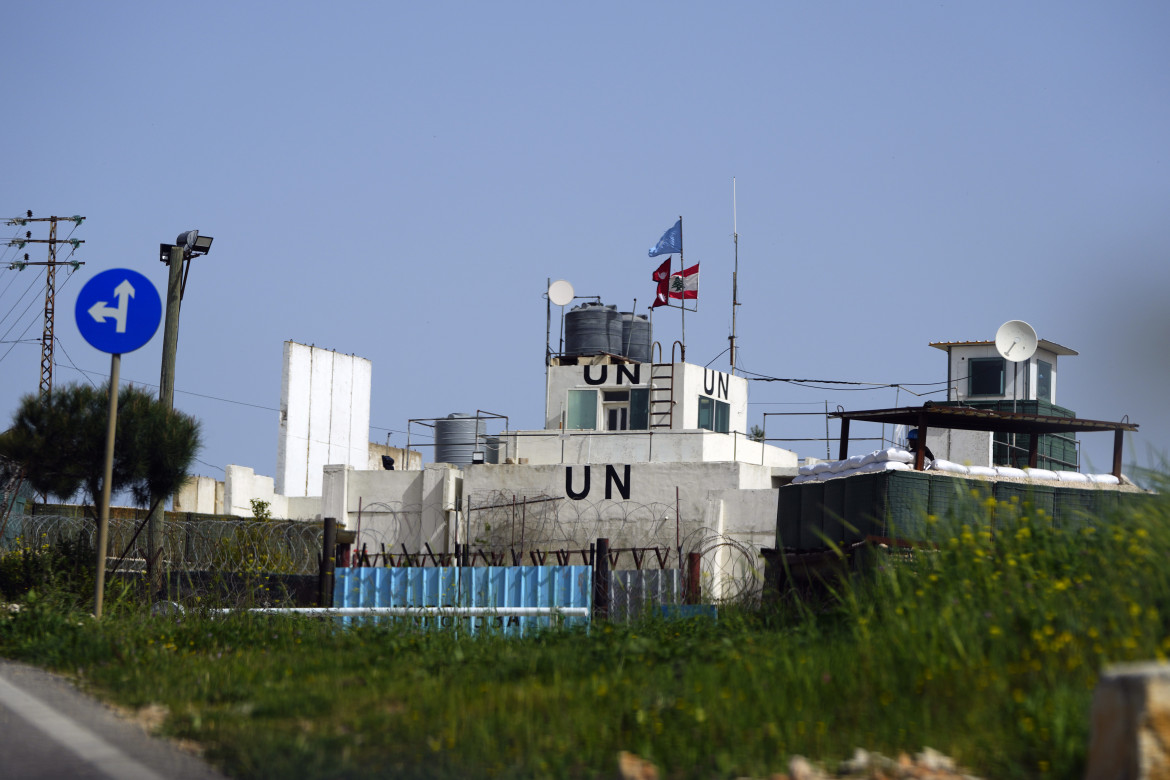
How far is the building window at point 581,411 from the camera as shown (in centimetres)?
4078

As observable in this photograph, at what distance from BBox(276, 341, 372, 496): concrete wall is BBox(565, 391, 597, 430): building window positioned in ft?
49.2

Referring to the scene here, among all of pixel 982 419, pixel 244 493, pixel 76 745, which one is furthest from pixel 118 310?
pixel 244 493

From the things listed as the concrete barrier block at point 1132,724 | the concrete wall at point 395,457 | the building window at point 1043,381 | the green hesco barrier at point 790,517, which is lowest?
the concrete barrier block at point 1132,724

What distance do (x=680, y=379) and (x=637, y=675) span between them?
108 ft

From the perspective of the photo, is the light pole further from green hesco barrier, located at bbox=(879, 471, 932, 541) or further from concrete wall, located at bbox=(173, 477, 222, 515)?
concrete wall, located at bbox=(173, 477, 222, 515)

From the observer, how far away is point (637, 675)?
740 cm

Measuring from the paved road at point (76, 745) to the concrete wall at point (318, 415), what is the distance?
4380cm

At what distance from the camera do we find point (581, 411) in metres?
41.0

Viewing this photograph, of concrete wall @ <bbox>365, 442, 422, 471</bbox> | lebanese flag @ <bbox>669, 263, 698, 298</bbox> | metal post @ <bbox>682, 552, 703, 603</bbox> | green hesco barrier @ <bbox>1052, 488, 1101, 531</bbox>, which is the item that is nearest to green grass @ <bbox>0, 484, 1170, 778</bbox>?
metal post @ <bbox>682, 552, 703, 603</bbox>

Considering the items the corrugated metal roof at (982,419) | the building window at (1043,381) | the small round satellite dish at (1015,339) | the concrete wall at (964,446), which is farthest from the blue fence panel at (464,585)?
the building window at (1043,381)

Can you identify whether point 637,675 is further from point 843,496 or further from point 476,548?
point 476,548

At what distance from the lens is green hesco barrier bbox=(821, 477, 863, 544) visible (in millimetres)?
14539

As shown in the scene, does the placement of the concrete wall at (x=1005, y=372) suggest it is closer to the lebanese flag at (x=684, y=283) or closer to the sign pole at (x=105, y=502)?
the lebanese flag at (x=684, y=283)

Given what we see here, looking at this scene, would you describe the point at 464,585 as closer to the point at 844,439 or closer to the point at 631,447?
the point at 844,439
